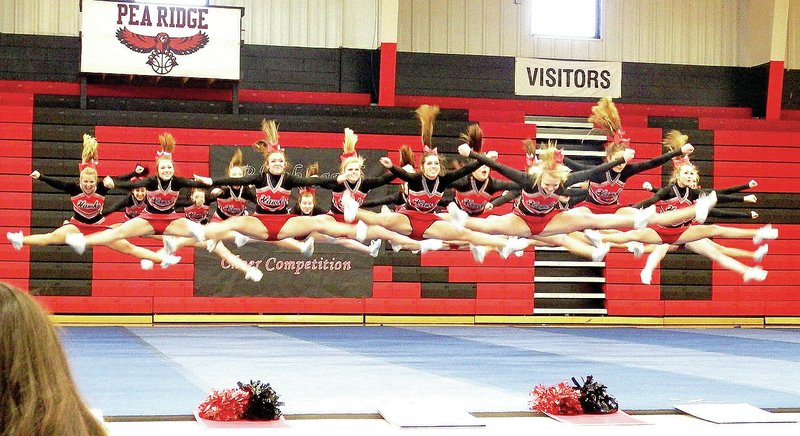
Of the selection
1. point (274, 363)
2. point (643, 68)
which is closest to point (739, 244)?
point (643, 68)

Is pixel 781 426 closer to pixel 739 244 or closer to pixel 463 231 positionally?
pixel 463 231

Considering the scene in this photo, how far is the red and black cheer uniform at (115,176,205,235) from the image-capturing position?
8.00 meters

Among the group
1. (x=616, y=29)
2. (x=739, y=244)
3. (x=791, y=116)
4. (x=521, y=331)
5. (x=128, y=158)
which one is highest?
(x=616, y=29)

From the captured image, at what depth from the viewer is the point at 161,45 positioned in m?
17.1

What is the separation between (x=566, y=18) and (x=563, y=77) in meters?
1.32

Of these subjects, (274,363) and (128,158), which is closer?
(274,363)

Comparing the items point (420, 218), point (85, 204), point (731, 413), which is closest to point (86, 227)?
point (85, 204)

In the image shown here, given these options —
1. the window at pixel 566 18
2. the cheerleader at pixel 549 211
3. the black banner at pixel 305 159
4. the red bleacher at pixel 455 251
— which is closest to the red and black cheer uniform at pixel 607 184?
the cheerleader at pixel 549 211

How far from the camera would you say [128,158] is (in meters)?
17.5

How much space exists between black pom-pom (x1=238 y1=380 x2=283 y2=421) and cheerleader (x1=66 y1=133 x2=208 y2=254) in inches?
54.9

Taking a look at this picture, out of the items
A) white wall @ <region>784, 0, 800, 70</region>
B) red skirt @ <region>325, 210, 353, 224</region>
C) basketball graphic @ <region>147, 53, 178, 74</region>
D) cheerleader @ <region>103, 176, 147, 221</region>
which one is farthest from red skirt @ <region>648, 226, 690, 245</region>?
white wall @ <region>784, 0, 800, 70</region>

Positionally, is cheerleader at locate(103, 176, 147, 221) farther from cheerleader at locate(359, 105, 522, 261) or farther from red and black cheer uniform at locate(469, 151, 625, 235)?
red and black cheer uniform at locate(469, 151, 625, 235)

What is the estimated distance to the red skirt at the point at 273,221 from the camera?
800 cm

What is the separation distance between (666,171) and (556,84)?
2.74 meters
